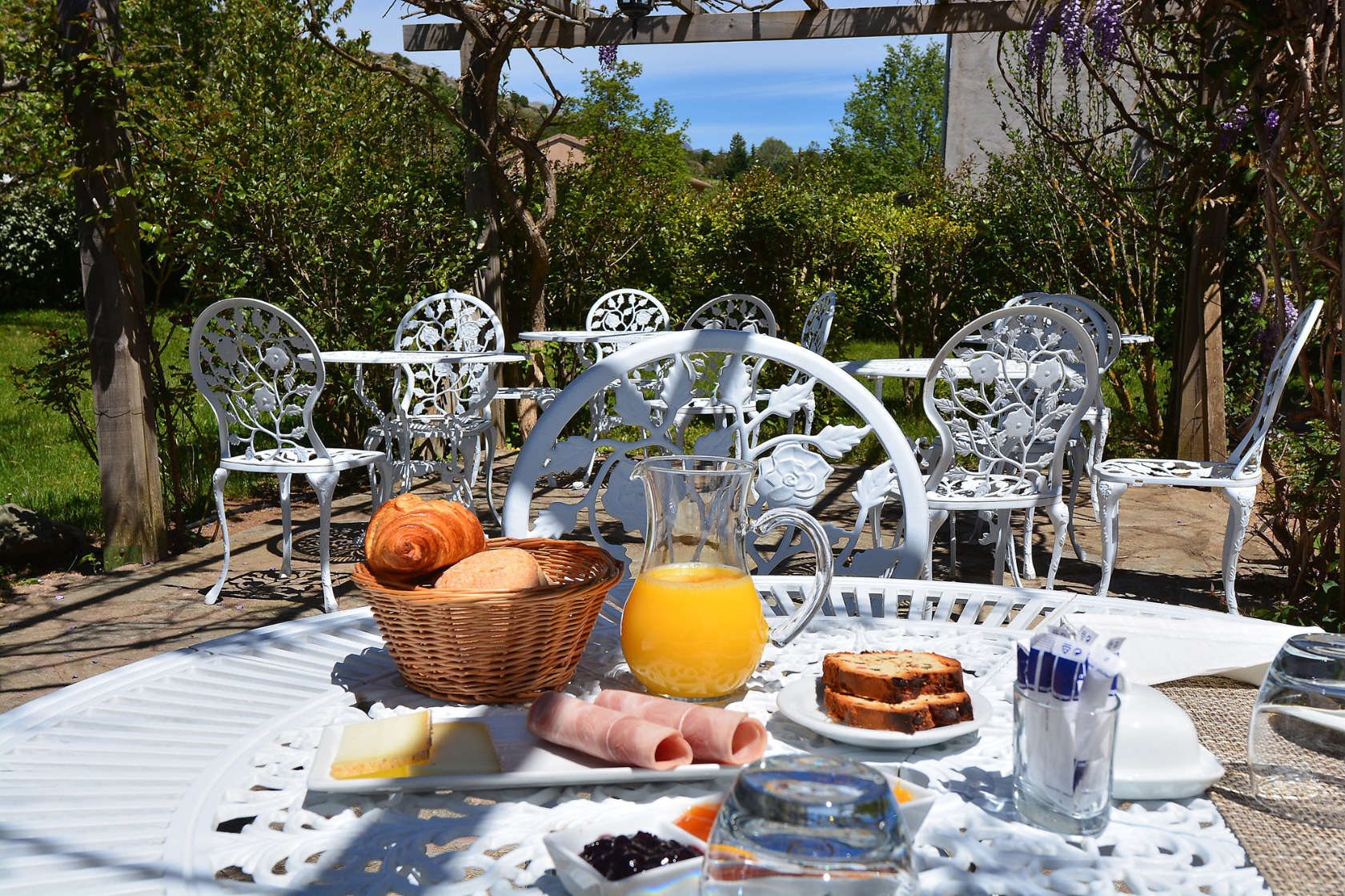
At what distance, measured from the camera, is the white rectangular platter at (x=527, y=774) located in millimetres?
787

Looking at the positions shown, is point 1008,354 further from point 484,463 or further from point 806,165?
point 806,165

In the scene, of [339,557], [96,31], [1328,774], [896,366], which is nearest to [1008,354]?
[896,366]

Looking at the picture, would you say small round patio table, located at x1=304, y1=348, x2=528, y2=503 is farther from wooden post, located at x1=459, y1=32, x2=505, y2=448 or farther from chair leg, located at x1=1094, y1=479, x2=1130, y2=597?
chair leg, located at x1=1094, y1=479, x2=1130, y2=597

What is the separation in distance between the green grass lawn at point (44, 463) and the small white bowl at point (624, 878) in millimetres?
4425

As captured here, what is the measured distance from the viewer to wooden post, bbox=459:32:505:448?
6.19m

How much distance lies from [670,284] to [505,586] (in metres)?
6.36

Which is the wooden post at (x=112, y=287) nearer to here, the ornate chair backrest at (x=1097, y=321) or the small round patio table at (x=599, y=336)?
the small round patio table at (x=599, y=336)

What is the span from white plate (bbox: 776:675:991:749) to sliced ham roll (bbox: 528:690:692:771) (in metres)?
0.12

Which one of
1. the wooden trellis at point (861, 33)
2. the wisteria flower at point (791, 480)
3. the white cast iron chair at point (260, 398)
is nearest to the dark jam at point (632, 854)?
the wisteria flower at point (791, 480)

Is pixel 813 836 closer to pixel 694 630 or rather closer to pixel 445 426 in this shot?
pixel 694 630

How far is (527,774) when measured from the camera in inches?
31.5

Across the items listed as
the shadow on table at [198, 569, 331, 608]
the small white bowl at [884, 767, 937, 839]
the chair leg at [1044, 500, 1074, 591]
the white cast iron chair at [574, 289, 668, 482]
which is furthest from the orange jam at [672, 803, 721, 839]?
the white cast iron chair at [574, 289, 668, 482]

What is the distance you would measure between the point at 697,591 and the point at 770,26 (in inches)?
222

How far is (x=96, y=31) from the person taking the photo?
3.78 metres
